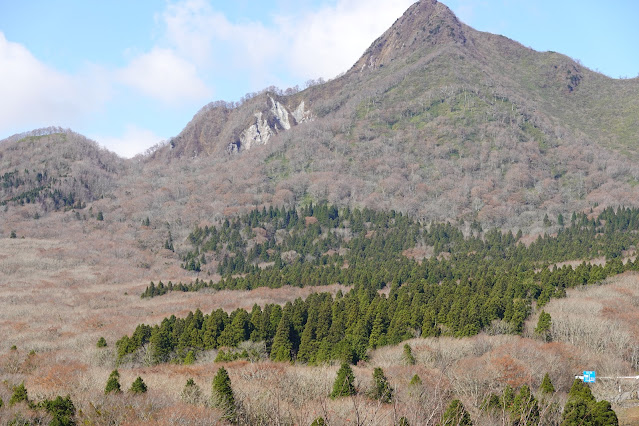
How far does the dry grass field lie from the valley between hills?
0.26 m

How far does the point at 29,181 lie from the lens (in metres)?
183

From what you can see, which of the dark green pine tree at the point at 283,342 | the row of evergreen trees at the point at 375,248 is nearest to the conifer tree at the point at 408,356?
the dark green pine tree at the point at 283,342

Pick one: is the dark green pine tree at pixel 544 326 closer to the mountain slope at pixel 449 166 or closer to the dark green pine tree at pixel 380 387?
the dark green pine tree at pixel 380 387

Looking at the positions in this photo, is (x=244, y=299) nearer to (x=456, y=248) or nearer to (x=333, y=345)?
(x=333, y=345)

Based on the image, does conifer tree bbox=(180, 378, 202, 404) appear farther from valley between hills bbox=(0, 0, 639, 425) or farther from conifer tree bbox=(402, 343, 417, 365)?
conifer tree bbox=(402, 343, 417, 365)

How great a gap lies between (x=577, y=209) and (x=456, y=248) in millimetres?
46446

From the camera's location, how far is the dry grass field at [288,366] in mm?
31797

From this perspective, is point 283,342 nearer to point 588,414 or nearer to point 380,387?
point 380,387

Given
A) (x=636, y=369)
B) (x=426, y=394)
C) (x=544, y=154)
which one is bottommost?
(x=636, y=369)

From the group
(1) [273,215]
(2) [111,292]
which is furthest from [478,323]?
(1) [273,215]

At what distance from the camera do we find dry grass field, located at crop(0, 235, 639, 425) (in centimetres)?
3180

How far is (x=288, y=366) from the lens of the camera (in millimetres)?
49188

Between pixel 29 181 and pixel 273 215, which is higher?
pixel 29 181

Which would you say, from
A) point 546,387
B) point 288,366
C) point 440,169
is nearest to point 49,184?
point 440,169
